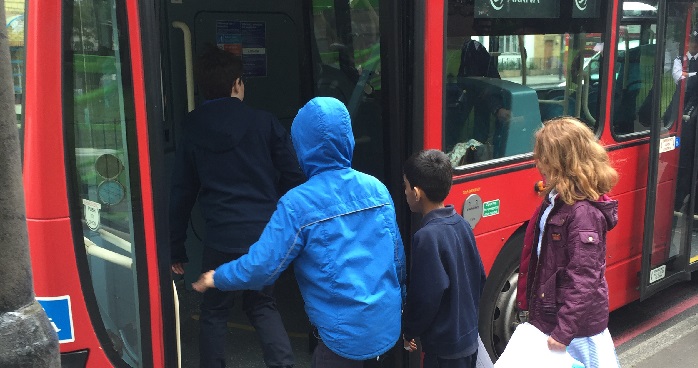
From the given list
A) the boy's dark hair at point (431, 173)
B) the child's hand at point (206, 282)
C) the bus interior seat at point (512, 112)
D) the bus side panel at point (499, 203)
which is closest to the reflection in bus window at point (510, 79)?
the bus interior seat at point (512, 112)

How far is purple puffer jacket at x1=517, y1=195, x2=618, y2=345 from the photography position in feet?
8.63

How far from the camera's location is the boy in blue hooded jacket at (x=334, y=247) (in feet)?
7.94

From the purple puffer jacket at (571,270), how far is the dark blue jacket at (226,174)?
1.22 metres

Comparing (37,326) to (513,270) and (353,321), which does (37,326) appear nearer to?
(353,321)

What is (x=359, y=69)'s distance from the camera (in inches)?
163

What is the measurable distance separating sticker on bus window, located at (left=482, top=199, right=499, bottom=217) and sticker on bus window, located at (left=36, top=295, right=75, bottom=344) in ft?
6.46

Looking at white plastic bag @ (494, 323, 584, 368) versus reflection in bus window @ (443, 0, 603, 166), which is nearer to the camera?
white plastic bag @ (494, 323, 584, 368)

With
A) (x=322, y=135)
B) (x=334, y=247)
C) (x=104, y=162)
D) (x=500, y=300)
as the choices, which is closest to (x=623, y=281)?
(x=500, y=300)

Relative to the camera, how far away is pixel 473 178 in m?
3.51

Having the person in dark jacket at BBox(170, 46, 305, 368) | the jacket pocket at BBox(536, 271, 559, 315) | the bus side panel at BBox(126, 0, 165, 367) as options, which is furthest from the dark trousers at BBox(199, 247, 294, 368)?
the jacket pocket at BBox(536, 271, 559, 315)

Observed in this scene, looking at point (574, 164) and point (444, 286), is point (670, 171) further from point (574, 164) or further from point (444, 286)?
point (444, 286)

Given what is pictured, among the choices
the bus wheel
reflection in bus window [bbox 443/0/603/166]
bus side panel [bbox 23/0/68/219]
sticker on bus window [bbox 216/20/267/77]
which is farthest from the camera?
sticker on bus window [bbox 216/20/267/77]

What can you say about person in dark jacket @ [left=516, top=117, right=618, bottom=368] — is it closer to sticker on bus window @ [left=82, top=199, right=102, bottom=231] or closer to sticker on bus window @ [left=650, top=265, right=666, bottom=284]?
sticker on bus window @ [left=82, top=199, right=102, bottom=231]

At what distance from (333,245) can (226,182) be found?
0.98m
